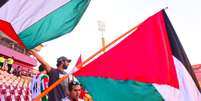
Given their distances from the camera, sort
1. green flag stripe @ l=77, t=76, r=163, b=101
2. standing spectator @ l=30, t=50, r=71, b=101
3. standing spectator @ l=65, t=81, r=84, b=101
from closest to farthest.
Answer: green flag stripe @ l=77, t=76, r=163, b=101 < standing spectator @ l=65, t=81, r=84, b=101 < standing spectator @ l=30, t=50, r=71, b=101

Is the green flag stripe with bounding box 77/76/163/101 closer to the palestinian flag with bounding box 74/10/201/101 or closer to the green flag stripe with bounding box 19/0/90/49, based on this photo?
the palestinian flag with bounding box 74/10/201/101

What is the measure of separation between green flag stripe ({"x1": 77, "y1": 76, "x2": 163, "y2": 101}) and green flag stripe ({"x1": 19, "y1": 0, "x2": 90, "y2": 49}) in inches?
22.2

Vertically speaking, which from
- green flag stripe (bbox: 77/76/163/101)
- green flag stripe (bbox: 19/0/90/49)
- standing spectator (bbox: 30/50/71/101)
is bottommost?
green flag stripe (bbox: 77/76/163/101)

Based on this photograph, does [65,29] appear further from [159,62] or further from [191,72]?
[191,72]

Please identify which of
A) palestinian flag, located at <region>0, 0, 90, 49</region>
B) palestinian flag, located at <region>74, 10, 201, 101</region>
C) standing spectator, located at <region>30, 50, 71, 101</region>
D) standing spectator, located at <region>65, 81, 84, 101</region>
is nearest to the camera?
palestinian flag, located at <region>0, 0, 90, 49</region>

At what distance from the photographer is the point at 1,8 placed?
4.68m

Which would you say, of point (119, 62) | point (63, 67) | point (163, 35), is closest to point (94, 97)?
point (119, 62)

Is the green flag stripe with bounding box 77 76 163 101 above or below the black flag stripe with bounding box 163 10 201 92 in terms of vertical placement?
below

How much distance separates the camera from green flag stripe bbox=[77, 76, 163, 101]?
489 cm

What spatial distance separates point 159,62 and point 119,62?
0.45 metres

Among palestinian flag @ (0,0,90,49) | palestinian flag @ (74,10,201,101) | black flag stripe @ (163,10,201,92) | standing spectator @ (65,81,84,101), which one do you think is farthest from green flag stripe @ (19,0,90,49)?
black flag stripe @ (163,10,201,92)

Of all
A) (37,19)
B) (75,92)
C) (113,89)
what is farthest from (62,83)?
(37,19)

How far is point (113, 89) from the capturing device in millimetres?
4984

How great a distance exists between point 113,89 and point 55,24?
3.12 feet
